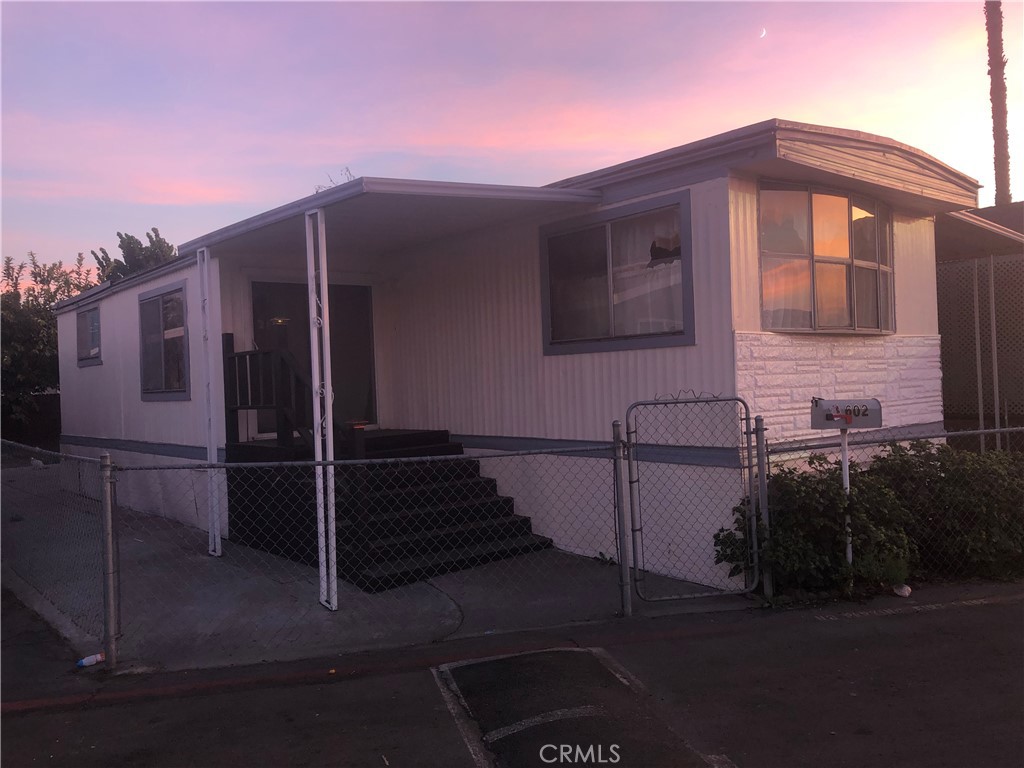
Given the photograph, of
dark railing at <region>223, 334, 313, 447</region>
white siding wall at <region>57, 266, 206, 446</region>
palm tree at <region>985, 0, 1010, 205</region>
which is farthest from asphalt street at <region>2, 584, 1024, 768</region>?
palm tree at <region>985, 0, 1010, 205</region>

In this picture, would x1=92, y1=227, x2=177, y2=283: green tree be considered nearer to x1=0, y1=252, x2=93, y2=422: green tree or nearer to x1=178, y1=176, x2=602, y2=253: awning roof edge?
x1=0, y1=252, x2=93, y2=422: green tree

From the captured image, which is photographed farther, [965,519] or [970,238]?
[970,238]

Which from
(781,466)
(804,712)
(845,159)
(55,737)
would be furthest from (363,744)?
(845,159)

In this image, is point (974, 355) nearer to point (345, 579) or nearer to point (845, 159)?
point (845, 159)

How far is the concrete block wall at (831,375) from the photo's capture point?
269 inches

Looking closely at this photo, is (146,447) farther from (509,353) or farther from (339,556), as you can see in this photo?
(509,353)

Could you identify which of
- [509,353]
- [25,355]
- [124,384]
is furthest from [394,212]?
[25,355]

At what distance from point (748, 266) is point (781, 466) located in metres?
1.66

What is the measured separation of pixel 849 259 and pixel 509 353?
338cm

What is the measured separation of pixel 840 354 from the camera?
25.2 feet

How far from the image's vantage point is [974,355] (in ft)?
35.2

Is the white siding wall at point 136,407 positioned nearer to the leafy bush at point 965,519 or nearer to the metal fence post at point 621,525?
the metal fence post at point 621,525

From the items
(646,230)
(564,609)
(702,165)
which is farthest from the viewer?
(646,230)

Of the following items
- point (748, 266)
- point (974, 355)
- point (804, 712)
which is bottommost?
point (804, 712)
